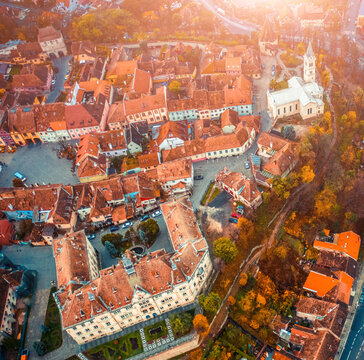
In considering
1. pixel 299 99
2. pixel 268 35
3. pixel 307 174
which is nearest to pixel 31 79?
pixel 268 35

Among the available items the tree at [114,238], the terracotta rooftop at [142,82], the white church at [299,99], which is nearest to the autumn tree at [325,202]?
the white church at [299,99]

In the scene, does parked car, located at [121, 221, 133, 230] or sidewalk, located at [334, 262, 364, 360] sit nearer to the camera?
sidewalk, located at [334, 262, 364, 360]

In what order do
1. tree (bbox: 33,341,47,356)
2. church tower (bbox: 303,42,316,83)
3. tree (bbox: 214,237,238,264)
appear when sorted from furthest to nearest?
1. church tower (bbox: 303,42,316,83)
2. tree (bbox: 214,237,238,264)
3. tree (bbox: 33,341,47,356)

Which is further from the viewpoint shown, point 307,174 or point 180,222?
point 307,174

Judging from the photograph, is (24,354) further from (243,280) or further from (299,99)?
(299,99)

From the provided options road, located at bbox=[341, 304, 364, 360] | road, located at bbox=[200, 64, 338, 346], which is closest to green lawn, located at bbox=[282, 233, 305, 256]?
road, located at bbox=[200, 64, 338, 346]

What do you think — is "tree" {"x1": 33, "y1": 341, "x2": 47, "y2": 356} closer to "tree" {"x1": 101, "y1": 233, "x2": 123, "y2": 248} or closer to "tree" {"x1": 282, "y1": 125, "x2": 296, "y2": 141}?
"tree" {"x1": 101, "y1": 233, "x2": 123, "y2": 248}

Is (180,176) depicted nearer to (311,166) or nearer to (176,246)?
(176,246)
